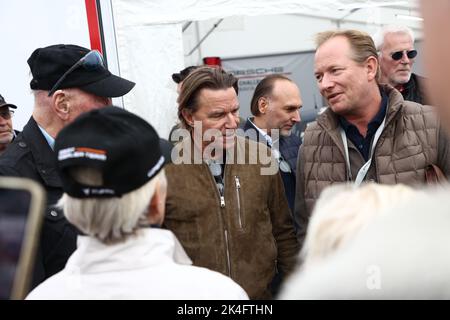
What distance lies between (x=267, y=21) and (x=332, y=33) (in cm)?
927

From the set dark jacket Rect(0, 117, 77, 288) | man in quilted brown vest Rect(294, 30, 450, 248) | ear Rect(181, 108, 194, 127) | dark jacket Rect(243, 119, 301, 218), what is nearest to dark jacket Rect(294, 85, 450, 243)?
man in quilted brown vest Rect(294, 30, 450, 248)

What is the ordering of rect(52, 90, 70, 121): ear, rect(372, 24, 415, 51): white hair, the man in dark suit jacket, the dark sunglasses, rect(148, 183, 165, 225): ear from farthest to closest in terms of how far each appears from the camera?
1. the man in dark suit jacket
2. rect(372, 24, 415, 51): white hair
3. the dark sunglasses
4. rect(52, 90, 70, 121): ear
5. rect(148, 183, 165, 225): ear

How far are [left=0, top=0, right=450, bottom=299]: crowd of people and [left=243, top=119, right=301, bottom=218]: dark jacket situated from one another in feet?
0.12

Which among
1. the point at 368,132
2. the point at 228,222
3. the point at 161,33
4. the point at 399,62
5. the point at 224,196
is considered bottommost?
the point at 228,222

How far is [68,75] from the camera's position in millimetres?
2717

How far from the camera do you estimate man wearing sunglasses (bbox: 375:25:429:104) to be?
397cm

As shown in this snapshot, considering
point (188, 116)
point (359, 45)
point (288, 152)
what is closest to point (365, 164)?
point (359, 45)

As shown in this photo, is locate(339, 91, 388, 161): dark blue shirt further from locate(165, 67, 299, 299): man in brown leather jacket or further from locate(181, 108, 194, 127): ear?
locate(181, 108, 194, 127): ear

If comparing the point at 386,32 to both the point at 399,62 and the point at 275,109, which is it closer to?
the point at 399,62

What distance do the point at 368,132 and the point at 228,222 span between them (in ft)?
2.61

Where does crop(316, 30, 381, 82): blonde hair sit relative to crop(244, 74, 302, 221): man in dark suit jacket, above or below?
above

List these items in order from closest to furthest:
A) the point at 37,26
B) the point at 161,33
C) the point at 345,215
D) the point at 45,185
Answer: the point at 345,215 < the point at 45,185 < the point at 37,26 < the point at 161,33

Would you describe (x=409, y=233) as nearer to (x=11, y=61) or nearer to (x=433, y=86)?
(x=433, y=86)

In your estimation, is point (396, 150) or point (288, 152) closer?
point (396, 150)
